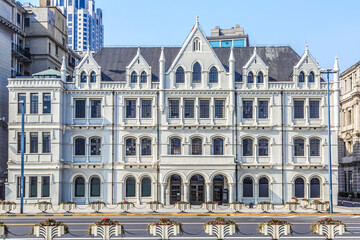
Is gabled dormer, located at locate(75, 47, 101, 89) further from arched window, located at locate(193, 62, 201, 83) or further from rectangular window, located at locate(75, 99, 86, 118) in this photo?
arched window, located at locate(193, 62, 201, 83)

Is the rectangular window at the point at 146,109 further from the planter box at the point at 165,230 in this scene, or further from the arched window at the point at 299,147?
the planter box at the point at 165,230

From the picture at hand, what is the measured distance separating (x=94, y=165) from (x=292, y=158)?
21648 mm

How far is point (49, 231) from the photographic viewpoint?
80.1ft

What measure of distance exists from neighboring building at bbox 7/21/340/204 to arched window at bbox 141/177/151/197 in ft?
0.36

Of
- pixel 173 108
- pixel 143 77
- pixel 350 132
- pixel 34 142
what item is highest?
pixel 143 77

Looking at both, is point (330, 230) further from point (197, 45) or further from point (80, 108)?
point (80, 108)

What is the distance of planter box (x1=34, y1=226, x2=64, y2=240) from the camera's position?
2439 cm

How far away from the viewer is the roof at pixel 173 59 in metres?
54.8

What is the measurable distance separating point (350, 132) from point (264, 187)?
22081 mm

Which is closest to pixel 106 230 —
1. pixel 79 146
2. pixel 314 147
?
pixel 79 146

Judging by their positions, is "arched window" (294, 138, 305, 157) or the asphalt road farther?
"arched window" (294, 138, 305, 157)

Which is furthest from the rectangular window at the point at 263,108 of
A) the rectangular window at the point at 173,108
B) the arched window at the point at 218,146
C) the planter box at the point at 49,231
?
the planter box at the point at 49,231

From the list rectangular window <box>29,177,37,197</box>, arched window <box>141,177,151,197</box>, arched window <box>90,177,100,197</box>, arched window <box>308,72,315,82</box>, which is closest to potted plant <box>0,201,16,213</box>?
rectangular window <box>29,177,37,197</box>

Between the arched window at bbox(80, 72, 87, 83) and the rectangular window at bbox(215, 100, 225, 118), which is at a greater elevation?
the arched window at bbox(80, 72, 87, 83)
